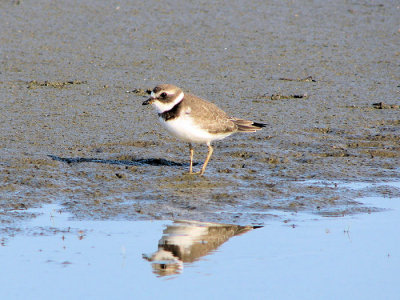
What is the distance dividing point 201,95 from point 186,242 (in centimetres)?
549

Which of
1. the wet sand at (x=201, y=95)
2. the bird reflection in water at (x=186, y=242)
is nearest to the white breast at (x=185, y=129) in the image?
the wet sand at (x=201, y=95)

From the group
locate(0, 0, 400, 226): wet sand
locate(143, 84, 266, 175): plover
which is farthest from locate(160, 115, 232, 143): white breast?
locate(0, 0, 400, 226): wet sand

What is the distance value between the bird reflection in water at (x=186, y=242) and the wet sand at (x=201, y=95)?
0.76ft

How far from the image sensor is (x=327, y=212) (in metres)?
7.36

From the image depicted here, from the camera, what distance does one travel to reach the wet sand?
771 centimetres

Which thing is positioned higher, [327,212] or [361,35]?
[361,35]

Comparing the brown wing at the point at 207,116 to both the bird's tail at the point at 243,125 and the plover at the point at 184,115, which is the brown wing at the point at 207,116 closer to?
the plover at the point at 184,115

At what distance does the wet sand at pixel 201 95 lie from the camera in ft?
25.3

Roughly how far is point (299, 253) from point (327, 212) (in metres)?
1.25

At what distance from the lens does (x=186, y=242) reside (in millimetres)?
6344

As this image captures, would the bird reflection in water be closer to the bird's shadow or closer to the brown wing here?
the brown wing

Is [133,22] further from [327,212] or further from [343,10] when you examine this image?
[327,212]

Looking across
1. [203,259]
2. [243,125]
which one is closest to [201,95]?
[243,125]

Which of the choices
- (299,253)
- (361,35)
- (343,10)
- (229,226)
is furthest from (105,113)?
(343,10)
